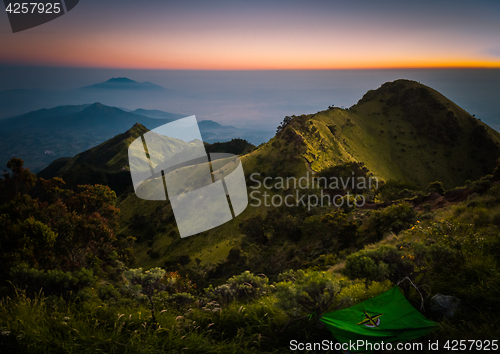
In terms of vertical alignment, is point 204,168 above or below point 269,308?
below

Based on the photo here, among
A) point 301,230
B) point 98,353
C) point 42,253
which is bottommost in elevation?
point 301,230

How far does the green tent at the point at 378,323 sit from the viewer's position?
414cm

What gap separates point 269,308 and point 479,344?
10.2ft

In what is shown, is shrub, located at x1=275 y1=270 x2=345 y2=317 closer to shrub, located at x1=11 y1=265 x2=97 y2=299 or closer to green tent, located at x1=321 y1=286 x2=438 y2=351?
green tent, located at x1=321 y1=286 x2=438 y2=351

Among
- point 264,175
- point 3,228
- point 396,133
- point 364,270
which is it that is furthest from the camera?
point 396,133

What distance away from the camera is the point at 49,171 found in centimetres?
15312

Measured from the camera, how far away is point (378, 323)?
438 cm

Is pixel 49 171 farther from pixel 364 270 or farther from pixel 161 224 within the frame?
pixel 364 270

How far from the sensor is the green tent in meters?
4.14

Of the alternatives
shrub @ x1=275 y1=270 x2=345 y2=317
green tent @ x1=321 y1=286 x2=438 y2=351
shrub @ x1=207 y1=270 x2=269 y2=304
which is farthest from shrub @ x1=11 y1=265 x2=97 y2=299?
green tent @ x1=321 y1=286 x2=438 y2=351

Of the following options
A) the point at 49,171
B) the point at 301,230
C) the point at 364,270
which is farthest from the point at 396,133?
the point at 49,171

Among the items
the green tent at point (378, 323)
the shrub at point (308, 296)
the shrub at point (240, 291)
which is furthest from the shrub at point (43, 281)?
the green tent at point (378, 323)

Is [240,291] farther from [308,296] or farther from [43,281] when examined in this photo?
[43,281]

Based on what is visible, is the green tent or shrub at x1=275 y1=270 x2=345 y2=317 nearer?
the green tent
